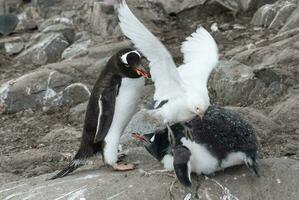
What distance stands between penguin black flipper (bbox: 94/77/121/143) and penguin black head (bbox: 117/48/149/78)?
3.5 inches

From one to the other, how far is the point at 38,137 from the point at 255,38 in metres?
3.03

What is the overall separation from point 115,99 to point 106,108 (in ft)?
0.30

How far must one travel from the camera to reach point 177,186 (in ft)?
14.3

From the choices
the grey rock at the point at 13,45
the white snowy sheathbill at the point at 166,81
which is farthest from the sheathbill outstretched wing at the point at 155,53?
the grey rock at the point at 13,45

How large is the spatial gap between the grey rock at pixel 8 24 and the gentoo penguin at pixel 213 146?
6.59m

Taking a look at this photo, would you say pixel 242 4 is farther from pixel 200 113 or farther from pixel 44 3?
pixel 200 113

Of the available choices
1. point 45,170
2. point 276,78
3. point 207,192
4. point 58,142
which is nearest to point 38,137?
point 58,142

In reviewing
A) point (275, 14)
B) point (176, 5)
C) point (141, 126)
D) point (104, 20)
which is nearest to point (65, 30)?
point (104, 20)

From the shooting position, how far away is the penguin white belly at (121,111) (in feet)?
15.4

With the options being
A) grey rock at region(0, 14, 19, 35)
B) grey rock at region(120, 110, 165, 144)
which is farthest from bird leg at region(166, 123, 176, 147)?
grey rock at region(0, 14, 19, 35)

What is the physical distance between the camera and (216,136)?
4.28m

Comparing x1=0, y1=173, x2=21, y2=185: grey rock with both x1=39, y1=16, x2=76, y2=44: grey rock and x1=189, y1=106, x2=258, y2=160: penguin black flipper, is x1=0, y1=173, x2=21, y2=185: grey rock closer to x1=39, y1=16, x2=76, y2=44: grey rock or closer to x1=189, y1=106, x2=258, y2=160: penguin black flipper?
x1=189, y1=106, x2=258, y2=160: penguin black flipper

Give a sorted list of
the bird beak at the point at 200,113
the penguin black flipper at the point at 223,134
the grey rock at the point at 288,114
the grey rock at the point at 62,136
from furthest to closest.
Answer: the grey rock at the point at 62,136 → the grey rock at the point at 288,114 → the penguin black flipper at the point at 223,134 → the bird beak at the point at 200,113

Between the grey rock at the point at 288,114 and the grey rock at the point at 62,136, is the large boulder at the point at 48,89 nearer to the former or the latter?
the grey rock at the point at 62,136
